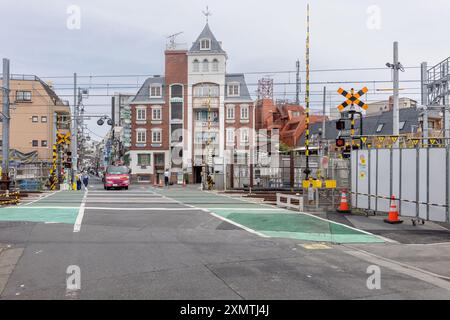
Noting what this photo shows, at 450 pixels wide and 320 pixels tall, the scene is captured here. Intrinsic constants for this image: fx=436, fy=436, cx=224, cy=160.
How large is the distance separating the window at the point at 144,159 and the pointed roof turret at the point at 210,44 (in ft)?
47.6

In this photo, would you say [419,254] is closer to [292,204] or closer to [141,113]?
[292,204]

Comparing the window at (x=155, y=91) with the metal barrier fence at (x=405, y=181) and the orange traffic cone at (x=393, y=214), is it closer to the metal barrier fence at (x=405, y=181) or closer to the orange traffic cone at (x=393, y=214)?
the metal barrier fence at (x=405, y=181)

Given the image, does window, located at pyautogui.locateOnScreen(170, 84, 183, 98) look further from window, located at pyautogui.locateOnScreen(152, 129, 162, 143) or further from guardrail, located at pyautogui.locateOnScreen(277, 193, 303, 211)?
guardrail, located at pyautogui.locateOnScreen(277, 193, 303, 211)

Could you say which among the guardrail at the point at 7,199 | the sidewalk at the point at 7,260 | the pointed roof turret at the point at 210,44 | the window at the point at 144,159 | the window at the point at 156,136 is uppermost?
the pointed roof turret at the point at 210,44

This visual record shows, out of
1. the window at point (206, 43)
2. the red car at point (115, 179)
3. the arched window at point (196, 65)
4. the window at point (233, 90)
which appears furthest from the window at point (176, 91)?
the red car at point (115, 179)

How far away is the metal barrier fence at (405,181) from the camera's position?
12.8m

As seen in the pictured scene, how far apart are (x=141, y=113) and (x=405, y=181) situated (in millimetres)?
45680

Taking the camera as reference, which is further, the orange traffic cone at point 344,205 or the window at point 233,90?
the window at point 233,90

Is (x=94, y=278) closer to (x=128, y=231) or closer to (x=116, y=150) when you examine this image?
(x=128, y=231)

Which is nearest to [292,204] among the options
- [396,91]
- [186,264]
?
[396,91]

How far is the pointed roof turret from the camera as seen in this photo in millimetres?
54931

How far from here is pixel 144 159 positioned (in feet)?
186

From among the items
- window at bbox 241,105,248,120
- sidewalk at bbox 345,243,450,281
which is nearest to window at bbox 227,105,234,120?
window at bbox 241,105,248,120
